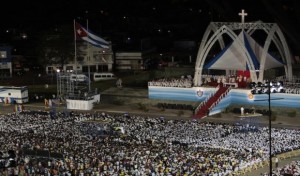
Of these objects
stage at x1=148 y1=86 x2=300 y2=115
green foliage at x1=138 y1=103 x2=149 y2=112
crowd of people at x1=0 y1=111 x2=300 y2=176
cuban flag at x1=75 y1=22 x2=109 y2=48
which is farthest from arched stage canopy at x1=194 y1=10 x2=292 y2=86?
cuban flag at x1=75 y1=22 x2=109 y2=48

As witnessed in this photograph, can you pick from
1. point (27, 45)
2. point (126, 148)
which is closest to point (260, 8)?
point (27, 45)

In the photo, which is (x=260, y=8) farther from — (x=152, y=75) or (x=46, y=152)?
(x=46, y=152)

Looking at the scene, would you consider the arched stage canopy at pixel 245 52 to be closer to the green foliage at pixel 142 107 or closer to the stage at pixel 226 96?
the stage at pixel 226 96

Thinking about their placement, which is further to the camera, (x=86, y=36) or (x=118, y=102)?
(x=118, y=102)

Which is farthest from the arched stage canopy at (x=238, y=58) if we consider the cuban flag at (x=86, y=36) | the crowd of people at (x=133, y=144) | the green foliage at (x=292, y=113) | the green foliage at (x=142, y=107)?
the cuban flag at (x=86, y=36)

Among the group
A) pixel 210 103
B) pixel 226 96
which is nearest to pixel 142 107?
pixel 210 103

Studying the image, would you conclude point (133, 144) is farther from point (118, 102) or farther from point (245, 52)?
point (118, 102)
